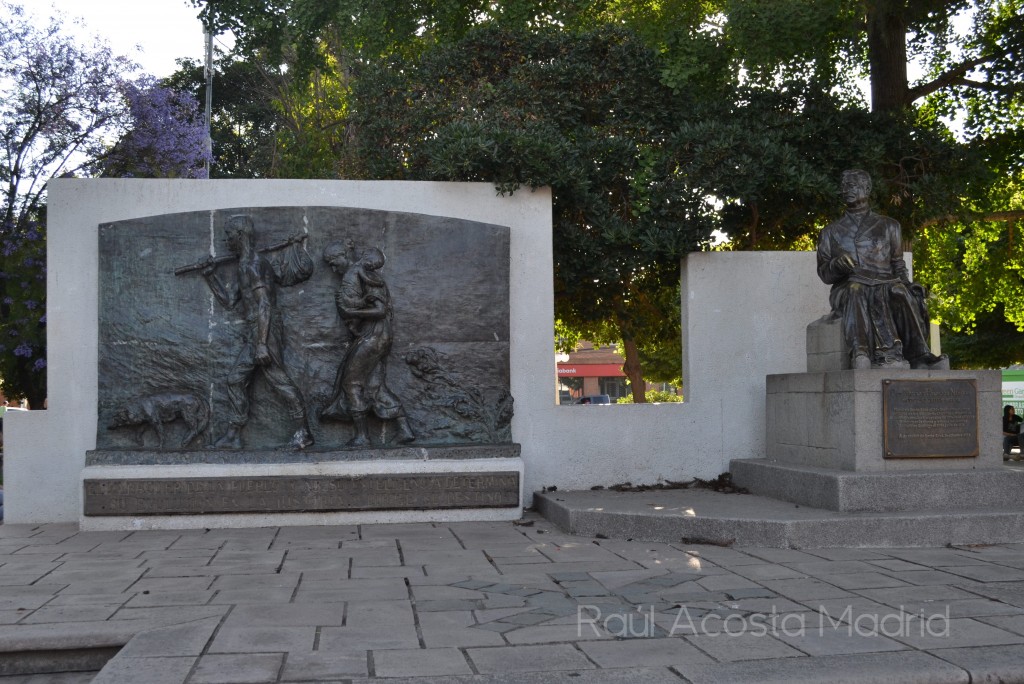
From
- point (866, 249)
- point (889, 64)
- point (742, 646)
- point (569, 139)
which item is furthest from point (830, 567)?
point (889, 64)

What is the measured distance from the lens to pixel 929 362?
852 cm

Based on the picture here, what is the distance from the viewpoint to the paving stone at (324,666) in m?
4.21

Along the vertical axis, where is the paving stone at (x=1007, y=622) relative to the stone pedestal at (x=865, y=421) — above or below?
below

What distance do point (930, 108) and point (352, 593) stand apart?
11.5m

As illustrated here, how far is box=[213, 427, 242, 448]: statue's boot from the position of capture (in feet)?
28.9

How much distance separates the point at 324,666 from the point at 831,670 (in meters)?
2.16

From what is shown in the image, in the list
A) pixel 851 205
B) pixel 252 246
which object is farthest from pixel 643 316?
pixel 252 246

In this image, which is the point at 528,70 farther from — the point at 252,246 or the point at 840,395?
the point at 840,395

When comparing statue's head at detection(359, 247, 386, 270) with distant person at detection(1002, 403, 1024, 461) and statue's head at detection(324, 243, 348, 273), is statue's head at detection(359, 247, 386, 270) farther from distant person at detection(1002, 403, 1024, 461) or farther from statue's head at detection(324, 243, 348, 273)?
distant person at detection(1002, 403, 1024, 461)

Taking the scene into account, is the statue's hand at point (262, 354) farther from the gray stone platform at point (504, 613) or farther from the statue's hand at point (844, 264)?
the statue's hand at point (844, 264)

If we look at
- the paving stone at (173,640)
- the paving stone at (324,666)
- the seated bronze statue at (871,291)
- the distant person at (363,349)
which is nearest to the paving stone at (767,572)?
the seated bronze statue at (871,291)

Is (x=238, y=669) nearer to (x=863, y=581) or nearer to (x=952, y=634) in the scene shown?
(x=952, y=634)

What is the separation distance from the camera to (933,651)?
4.49 meters

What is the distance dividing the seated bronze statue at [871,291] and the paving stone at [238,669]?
5705mm
